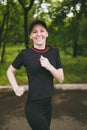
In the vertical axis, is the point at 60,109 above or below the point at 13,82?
below

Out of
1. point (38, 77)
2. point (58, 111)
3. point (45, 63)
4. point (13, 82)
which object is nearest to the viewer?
point (45, 63)

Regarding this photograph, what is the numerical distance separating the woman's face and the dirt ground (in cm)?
345

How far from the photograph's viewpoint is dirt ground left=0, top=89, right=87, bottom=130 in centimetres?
683

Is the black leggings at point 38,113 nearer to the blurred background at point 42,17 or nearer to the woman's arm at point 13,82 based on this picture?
the woman's arm at point 13,82

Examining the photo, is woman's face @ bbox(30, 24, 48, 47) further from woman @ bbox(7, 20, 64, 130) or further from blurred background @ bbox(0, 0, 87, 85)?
blurred background @ bbox(0, 0, 87, 85)

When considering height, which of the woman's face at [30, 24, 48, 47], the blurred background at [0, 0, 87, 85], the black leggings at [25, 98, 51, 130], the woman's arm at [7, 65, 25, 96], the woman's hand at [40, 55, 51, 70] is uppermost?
the woman's face at [30, 24, 48, 47]

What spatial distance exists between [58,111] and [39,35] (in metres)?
4.70

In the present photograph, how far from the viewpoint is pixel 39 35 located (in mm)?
3617

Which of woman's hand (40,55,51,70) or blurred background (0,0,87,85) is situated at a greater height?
woman's hand (40,55,51,70)

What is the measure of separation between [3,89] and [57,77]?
273 inches

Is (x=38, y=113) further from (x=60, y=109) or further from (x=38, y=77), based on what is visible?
(x=60, y=109)

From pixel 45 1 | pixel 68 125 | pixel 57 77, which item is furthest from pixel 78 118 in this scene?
pixel 45 1

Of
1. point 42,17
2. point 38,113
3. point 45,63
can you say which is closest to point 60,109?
point 38,113

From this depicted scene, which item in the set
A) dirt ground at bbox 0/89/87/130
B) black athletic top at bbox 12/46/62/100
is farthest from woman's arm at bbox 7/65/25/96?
dirt ground at bbox 0/89/87/130
